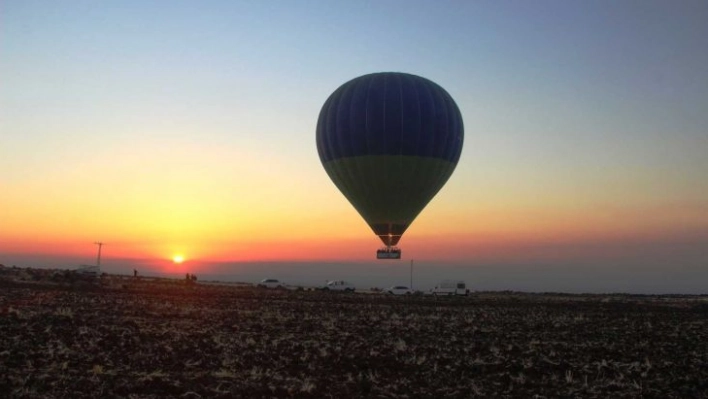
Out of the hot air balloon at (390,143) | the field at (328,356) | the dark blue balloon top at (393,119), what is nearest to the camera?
the field at (328,356)

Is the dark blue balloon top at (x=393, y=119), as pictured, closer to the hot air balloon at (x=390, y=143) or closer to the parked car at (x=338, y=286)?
the hot air balloon at (x=390, y=143)

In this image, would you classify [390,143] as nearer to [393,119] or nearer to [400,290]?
[393,119]

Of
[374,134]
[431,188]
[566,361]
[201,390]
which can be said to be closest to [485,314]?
[431,188]

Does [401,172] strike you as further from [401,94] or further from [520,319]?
[520,319]

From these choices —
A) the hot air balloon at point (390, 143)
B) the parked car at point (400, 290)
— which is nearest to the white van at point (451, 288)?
the parked car at point (400, 290)

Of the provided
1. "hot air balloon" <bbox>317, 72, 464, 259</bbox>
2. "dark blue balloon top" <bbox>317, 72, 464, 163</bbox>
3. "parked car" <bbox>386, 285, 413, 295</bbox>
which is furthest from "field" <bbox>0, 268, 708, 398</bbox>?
"parked car" <bbox>386, 285, 413, 295</bbox>

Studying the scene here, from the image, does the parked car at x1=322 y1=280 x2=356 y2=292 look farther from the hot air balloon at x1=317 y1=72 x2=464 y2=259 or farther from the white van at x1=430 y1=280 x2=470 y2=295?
the hot air balloon at x1=317 y1=72 x2=464 y2=259

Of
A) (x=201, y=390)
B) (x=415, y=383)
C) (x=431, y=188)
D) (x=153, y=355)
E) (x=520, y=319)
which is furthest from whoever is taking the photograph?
(x=431, y=188)
